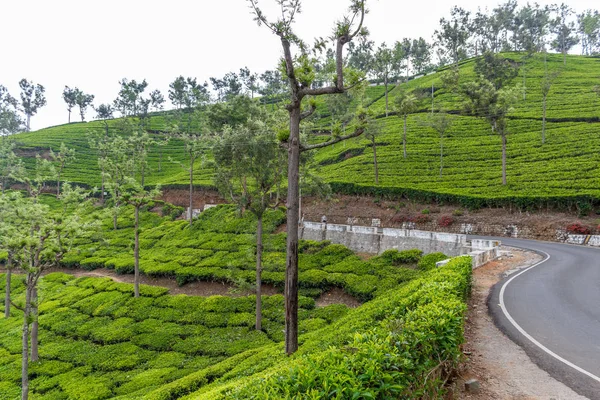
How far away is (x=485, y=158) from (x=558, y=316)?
4061 centimetres

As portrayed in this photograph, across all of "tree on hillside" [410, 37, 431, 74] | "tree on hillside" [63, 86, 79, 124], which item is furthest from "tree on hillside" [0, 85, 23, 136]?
"tree on hillside" [410, 37, 431, 74]

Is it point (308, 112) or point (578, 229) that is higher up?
point (308, 112)

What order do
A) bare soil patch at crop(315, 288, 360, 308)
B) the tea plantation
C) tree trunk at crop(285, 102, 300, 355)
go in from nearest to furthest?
the tea plantation → tree trunk at crop(285, 102, 300, 355) → bare soil patch at crop(315, 288, 360, 308)

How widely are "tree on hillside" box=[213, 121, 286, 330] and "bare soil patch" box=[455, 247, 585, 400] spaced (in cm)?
1136

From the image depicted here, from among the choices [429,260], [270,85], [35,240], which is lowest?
[429,260]

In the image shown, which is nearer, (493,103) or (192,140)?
(192,140)

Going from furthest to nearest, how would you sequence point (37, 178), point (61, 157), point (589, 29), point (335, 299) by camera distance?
1. point (589, 29)
2. point (61, 157)
3. point (37, 178)
4. point (335, 299)

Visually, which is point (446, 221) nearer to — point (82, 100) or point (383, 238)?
point (383, 238)

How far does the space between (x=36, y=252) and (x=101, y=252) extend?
72.6ft

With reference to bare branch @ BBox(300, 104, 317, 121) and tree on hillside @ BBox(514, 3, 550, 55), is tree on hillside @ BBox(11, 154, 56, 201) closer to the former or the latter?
bare branch @ BBox(300, 104, 317, 121)

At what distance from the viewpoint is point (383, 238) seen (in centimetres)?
2600

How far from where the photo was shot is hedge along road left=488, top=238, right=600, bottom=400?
24.9ft

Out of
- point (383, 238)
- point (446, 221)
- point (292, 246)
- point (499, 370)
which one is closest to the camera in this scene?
point (499, 370)

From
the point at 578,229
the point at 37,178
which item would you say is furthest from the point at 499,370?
the point at 578,229
